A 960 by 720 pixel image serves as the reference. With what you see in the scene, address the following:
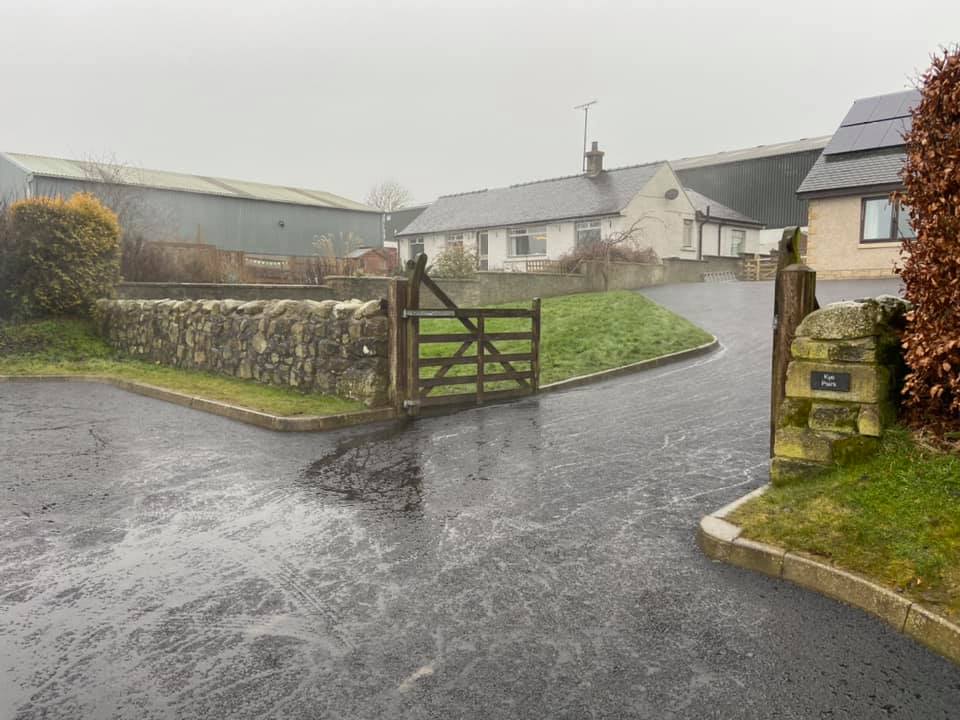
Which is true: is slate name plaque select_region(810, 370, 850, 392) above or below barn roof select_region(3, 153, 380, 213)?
below

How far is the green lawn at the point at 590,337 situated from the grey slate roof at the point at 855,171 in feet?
35.0

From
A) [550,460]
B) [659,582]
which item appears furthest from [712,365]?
[659,582]

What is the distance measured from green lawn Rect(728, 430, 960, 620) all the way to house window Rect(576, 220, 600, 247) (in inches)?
1163

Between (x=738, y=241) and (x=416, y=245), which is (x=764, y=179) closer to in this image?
(x=738, y=241)

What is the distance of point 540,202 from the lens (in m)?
38.6

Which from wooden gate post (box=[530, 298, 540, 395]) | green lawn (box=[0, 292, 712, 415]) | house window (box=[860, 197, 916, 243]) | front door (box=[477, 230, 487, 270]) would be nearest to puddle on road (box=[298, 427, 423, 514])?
green lawn (box=[0, 292, 712, 415])

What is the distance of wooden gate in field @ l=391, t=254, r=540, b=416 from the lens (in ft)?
33.3

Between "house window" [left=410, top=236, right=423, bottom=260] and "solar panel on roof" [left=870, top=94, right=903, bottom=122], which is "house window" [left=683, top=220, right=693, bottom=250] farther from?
"house window" [left=410, top=236, right=423, bottom=260]

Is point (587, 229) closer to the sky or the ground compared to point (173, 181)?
closer to the ground

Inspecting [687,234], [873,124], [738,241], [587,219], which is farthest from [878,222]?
[738,241]

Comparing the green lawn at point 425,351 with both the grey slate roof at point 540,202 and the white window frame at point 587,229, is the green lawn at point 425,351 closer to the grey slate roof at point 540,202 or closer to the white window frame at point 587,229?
the white window frame at point 587,229

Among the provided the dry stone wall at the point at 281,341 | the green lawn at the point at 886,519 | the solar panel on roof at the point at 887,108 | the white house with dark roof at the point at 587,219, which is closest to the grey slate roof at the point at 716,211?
the white house with dark roof at the point at 587,219

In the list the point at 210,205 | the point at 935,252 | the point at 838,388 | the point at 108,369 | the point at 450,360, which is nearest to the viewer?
the point at 935,252

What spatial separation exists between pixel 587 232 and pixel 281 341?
2576cm
